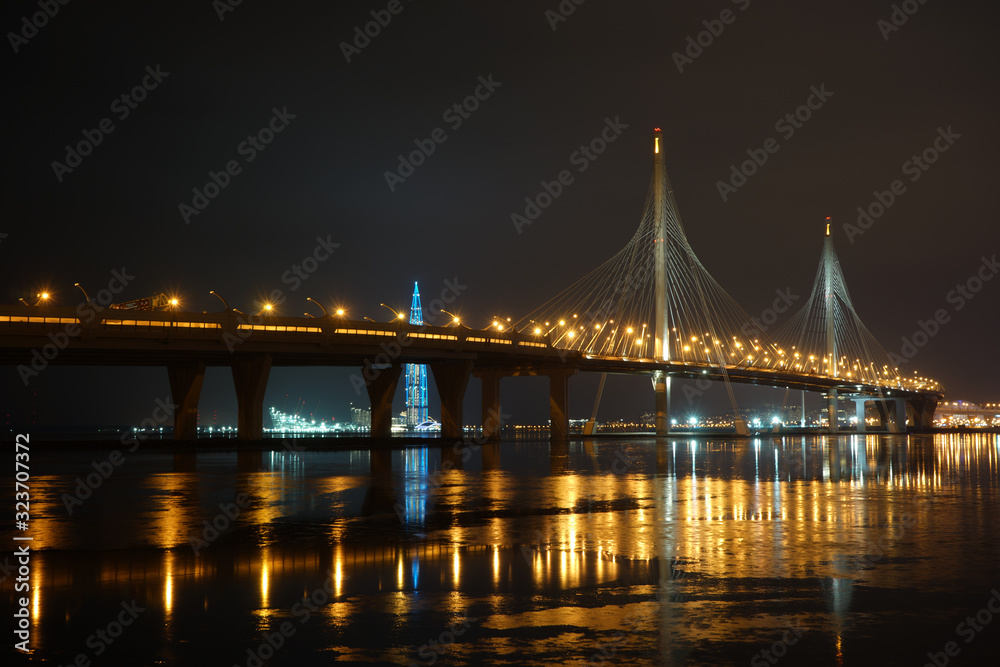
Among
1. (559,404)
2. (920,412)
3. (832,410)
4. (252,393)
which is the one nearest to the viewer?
(252,393)

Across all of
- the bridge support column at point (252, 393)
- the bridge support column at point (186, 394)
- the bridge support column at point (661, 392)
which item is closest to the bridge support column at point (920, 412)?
the bridge support column at point (661, 392)

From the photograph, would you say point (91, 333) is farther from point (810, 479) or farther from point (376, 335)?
point (810, 479)

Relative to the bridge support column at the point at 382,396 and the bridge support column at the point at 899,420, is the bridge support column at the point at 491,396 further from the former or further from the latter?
the bridge support column at the point at 899,420

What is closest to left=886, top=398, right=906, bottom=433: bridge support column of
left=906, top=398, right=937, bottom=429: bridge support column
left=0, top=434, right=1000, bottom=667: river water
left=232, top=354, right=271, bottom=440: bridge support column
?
left=906, top=398, right=937, bottom=429: bridge support column

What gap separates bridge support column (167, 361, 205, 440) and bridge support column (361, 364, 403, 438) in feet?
50.0

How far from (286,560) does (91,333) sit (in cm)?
5068

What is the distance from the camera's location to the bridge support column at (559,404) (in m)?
91.8

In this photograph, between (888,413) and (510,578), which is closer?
(510,578)

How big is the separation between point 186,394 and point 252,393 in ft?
→ 24.0

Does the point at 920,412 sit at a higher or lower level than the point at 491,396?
lower

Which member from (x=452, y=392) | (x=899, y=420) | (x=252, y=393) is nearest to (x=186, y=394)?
(x=252, y=393)

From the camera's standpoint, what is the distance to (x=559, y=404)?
307 feet

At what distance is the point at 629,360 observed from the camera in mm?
95688

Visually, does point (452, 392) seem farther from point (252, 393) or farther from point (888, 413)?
point (888, 413)
